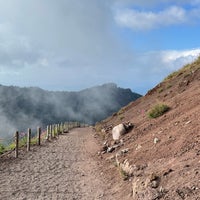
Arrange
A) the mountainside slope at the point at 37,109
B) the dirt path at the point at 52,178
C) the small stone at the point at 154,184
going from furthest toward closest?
the mountainside slope at the point at 37,109, the dirt path at the point at 52,178, the small stone at the point at 154,184

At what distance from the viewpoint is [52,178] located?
53.5 feet

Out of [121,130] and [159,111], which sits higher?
[159,111]

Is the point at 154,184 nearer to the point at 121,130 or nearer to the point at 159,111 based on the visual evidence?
the point at 159,111

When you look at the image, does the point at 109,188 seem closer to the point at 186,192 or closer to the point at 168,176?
the point at 168,176

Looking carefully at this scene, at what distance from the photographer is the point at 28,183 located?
50.0 feet

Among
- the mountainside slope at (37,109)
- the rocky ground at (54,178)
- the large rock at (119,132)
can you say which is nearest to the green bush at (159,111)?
the large rock at (119,132)

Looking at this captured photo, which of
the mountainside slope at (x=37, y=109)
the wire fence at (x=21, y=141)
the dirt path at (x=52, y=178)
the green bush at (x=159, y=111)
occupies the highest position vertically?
the mountainside slope at (x=37, y=109)

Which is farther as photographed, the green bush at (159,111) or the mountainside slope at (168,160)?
the green bush at (159,111)

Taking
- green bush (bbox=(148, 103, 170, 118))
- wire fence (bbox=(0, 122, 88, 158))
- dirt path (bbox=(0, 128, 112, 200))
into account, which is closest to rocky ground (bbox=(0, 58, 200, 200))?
dirt path (bbox=(0, 128, 112, 200))

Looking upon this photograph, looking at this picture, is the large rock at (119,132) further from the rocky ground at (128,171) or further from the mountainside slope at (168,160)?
the mountainside slope at (168,160)

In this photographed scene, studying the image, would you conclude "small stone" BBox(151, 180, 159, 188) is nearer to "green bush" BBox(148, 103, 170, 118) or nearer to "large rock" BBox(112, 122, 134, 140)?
"green bush" BBox(148, 103, 170, 118)

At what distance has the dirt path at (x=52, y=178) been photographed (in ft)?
44.1

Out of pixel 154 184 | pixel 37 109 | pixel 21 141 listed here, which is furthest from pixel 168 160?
pixel 37 109

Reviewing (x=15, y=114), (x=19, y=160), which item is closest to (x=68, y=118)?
(x=15, y=114)
